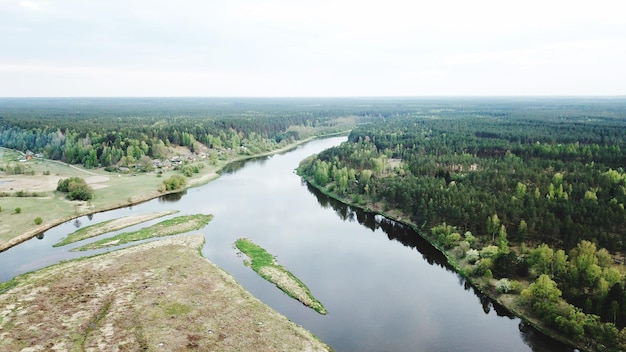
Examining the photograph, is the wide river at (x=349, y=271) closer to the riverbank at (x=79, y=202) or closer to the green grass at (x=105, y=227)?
the riverbank at (x=79, y=202)

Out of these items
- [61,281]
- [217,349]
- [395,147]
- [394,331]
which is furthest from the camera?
[395,147]

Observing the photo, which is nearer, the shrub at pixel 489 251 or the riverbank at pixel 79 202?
the shrub at pixel 489 251

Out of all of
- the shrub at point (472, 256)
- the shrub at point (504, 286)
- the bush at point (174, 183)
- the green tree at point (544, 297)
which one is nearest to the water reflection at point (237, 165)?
the bush at point (174, 183)

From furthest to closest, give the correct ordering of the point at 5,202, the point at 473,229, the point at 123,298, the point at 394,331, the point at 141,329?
the point at 5,202, the point at 473,229, the point at 123,298, the point at 394,331, the point at 141,329

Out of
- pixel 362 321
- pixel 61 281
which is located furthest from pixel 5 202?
pixel 362 321

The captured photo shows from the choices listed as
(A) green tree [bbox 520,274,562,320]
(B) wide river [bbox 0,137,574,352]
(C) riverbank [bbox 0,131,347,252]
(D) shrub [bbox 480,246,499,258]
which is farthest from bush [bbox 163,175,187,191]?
(A) green tree [bbox 520,274,562,320]

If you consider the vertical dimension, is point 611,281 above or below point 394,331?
above

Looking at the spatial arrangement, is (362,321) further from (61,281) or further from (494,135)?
(494,135)
